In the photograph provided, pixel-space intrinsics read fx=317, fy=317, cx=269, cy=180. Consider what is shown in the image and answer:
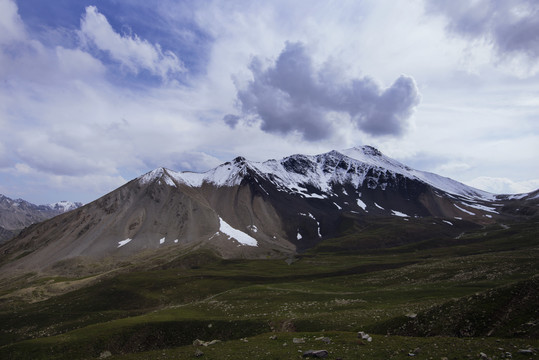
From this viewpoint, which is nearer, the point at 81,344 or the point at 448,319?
the point at 448,319

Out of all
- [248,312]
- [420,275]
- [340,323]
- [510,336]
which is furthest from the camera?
[420,275]

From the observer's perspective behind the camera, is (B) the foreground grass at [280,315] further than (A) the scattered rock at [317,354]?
Yes

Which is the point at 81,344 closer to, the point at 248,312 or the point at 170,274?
the point at 248,312

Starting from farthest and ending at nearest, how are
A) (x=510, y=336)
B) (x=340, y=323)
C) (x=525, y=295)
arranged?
(x=340, y=323) → (x=525, y=295) → (x=510, y=336)

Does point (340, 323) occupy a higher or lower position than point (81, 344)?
higher

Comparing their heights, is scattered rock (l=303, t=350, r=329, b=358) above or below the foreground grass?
above

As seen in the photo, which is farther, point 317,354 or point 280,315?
point 280,315

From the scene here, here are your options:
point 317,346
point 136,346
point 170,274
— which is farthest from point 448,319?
point 170,274

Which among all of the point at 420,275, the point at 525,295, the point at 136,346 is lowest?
the point at 136,346

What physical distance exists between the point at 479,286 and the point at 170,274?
114288 millimetres

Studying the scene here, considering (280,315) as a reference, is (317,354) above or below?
above

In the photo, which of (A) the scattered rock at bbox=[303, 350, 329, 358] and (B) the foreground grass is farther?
(B) the foreground grass

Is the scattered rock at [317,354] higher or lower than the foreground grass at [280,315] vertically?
higher

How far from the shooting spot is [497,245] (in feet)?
448
